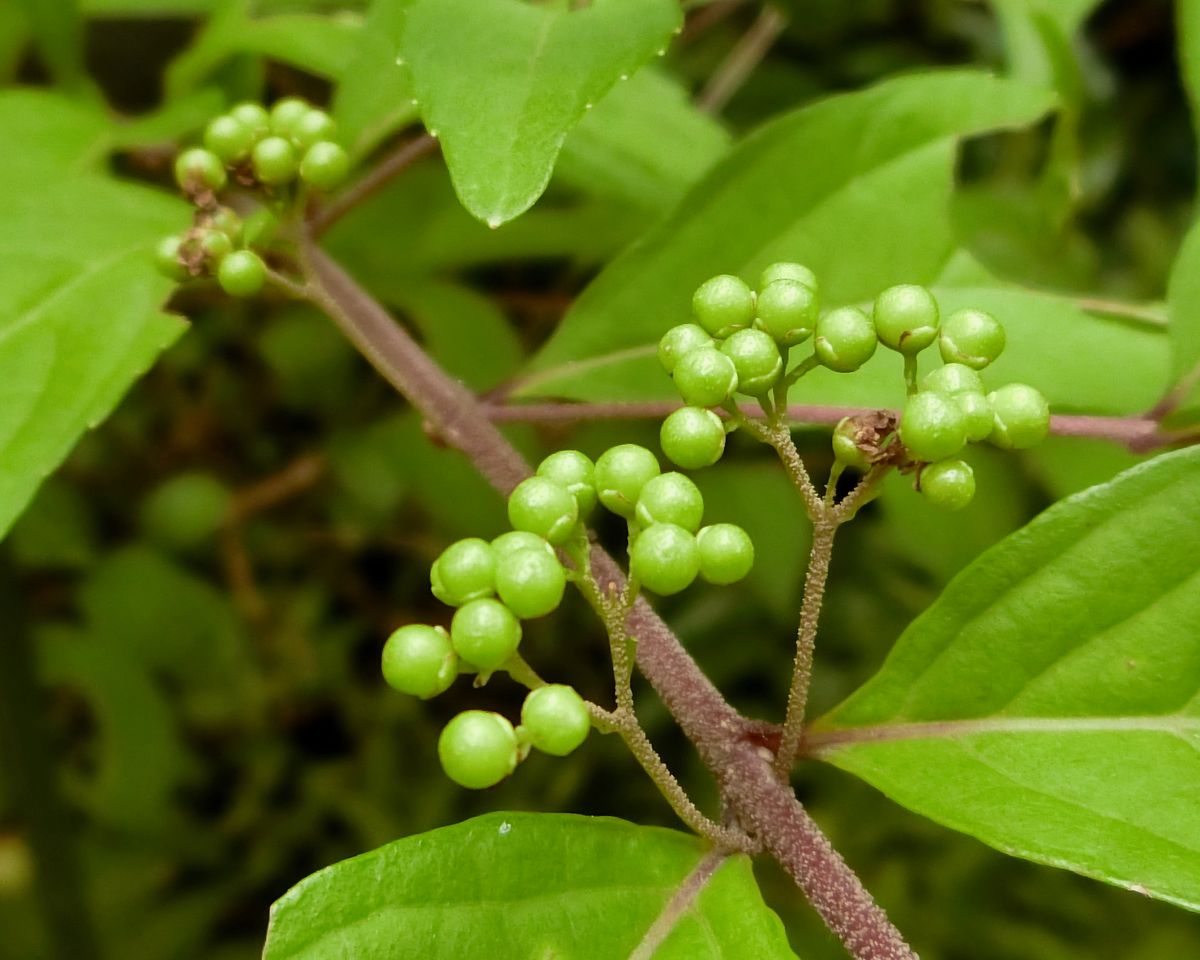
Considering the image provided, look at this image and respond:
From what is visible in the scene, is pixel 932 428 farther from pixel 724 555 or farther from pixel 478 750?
pixel 478 750

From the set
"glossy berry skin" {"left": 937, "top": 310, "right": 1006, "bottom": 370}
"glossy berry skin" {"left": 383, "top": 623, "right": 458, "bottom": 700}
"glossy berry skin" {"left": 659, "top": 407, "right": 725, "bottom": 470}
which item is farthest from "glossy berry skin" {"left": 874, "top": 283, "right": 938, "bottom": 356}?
"glossy berry skin" {"left": 383, "top": 623, "right": 458, "bottom": 700}

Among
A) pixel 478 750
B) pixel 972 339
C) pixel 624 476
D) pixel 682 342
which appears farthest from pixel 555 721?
pixel 972 339

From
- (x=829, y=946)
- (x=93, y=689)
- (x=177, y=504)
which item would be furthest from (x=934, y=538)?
(x=93, y=689)

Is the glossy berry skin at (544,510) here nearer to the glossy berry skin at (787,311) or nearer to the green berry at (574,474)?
the green berry at (574,474)

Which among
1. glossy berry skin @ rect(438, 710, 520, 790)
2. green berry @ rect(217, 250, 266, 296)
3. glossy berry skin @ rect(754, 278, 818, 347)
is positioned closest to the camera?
glossy berry skin @ rect(438, 710, 520, 790)

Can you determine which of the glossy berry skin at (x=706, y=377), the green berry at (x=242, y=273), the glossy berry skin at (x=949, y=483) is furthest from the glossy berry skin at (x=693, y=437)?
the green berry at (x=242, y=273)

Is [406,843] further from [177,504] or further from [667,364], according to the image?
[177,504]

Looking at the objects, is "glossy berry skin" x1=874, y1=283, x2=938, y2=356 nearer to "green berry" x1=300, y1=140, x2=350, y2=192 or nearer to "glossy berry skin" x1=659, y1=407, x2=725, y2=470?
"glossy berry skin" x1=659, y1=407, x2=725, y2=470
